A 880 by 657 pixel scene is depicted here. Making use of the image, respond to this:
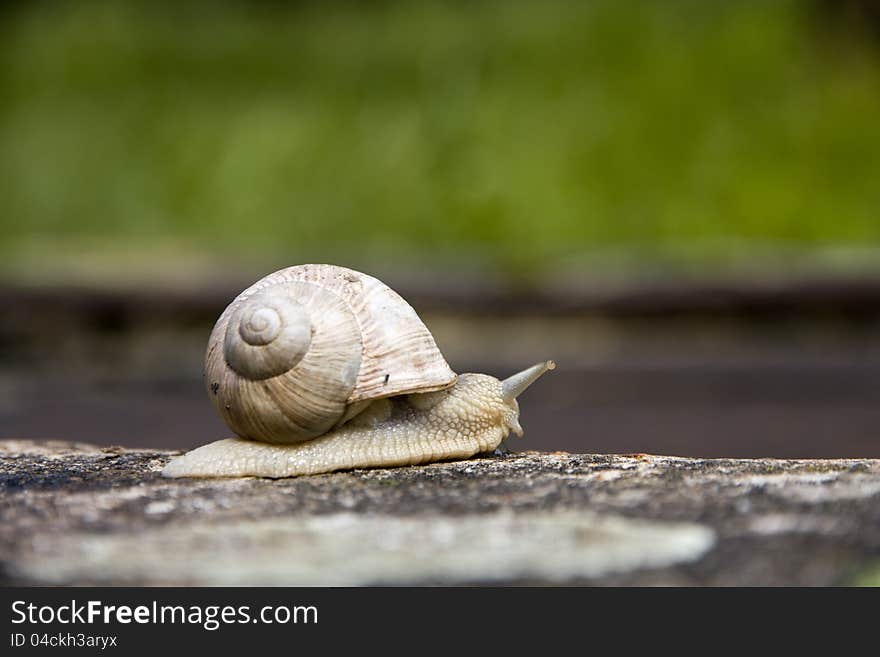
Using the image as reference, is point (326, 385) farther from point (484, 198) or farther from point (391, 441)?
point (484, 198)

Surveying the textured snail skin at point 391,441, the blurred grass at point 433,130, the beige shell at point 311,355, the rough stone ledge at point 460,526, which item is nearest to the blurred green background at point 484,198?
the blurred grass at point 433,130

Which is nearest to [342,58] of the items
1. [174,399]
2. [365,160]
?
[365,160]

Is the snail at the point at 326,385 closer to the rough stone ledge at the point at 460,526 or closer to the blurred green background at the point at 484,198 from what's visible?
the rough stone ledge at the point at 460,526

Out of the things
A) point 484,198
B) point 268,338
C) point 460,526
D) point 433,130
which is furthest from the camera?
point 433,130

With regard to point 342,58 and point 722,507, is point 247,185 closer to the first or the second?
point 342,58

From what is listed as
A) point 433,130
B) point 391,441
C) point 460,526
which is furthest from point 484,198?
point 460,526

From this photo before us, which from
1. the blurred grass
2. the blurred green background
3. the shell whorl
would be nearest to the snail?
the shell whorl
